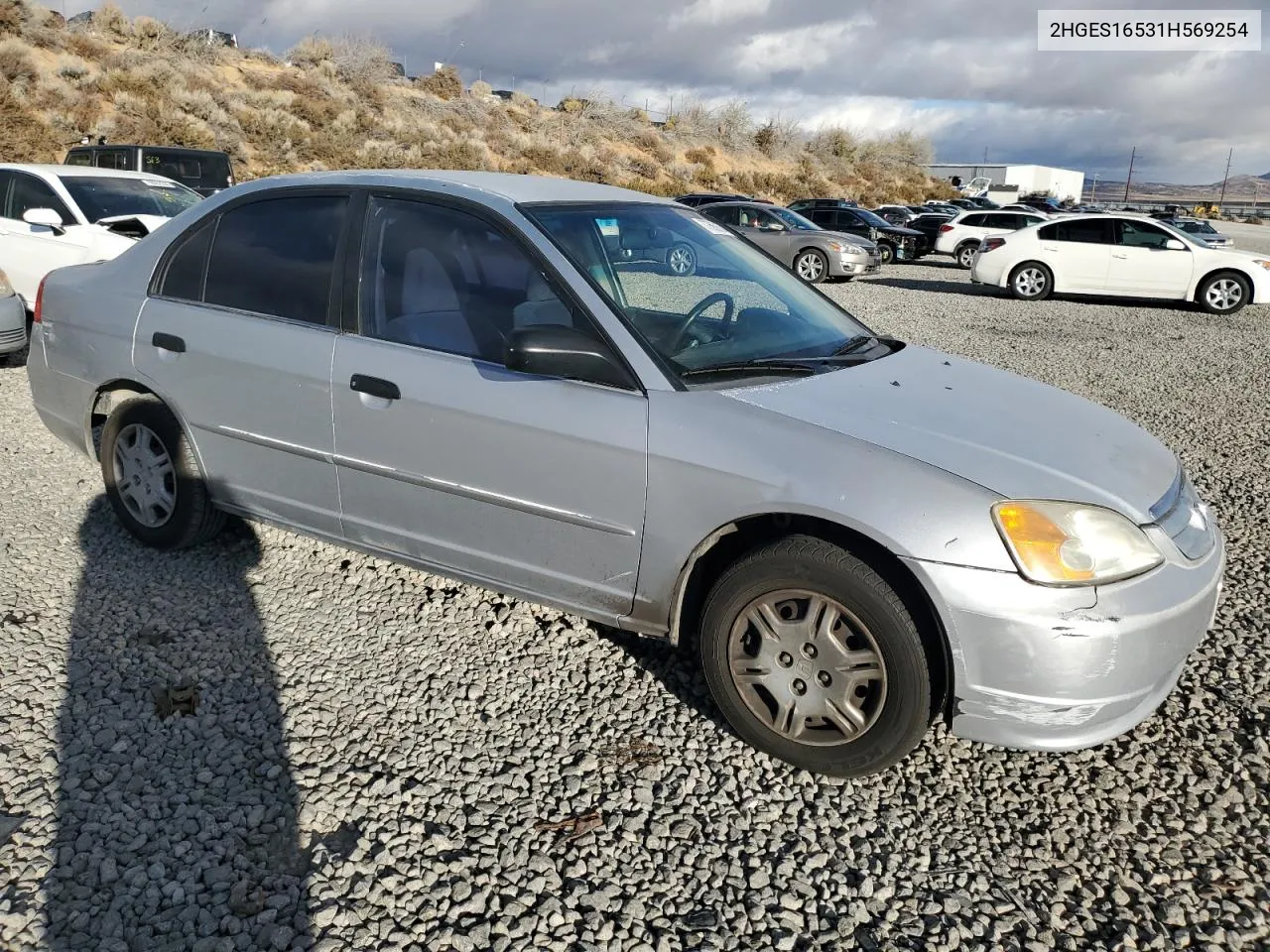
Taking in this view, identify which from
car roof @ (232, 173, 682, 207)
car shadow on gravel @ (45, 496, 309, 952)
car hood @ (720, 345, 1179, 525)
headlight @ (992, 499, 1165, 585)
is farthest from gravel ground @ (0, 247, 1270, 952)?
car roof @ (232, 173, 682, 207)

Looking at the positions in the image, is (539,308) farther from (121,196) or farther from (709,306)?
(121,196)

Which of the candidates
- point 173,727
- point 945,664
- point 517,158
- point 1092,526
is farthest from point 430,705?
point 517,158

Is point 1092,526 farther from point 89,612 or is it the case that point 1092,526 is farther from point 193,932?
point 89,612

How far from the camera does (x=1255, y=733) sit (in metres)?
3.10

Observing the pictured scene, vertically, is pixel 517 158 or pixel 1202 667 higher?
pixel 517 158

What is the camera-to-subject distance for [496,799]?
8.82 feet

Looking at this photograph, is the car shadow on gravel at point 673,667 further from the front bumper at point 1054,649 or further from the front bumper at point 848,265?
the front bumper at point 848,265

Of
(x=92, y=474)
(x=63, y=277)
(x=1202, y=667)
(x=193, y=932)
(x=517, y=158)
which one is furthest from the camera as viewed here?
(x=517, y=158)

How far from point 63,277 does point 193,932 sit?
132 inches

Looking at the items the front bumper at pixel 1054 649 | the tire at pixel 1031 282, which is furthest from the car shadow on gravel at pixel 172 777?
the tire at pixel 1031 282

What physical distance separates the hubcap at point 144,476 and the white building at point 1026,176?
78.6 m

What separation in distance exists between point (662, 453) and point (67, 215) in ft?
26.5

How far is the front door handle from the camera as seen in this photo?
10.6 ft

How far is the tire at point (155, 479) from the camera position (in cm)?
396
